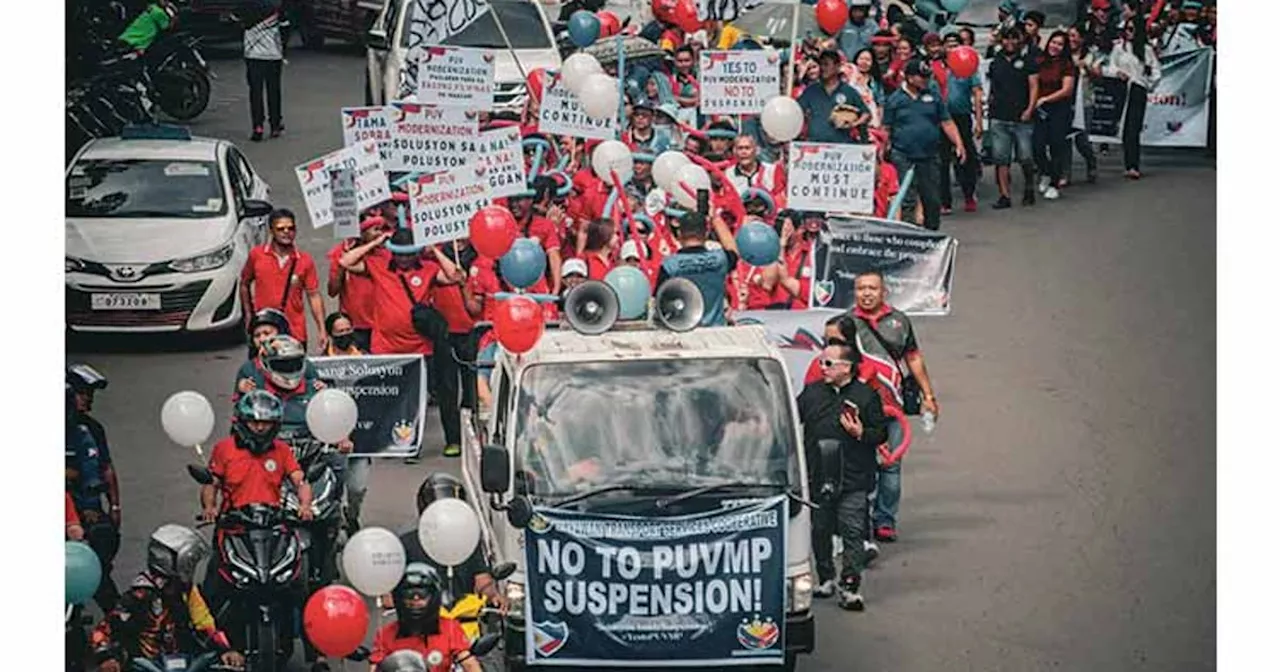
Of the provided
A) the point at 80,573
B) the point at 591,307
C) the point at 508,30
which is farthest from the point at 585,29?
the point at 80,573

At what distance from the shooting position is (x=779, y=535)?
12.0m

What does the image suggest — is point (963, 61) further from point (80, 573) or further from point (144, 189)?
point (80, 573)

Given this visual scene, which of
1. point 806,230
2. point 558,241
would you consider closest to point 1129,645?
point 806,230

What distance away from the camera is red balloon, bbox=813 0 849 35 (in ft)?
74.5

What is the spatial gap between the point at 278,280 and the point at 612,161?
114 inches

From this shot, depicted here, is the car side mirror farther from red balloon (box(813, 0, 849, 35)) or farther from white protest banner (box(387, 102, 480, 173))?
red balloon (box(813, 0, 849, 35))

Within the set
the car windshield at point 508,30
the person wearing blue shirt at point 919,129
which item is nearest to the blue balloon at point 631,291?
the person wearing blue shirt at point 919,129

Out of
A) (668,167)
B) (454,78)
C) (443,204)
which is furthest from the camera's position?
(454,78)

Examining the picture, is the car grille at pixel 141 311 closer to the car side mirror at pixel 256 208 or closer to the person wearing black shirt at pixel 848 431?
the car side mirror at pixel 256 208

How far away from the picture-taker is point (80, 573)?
36.7 feet

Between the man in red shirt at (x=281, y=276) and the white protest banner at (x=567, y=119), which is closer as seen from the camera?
the man in red shirt at (x=281, y=276)

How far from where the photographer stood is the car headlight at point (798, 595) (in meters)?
12.1

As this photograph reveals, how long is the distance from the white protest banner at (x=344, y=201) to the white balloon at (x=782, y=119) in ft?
12.4

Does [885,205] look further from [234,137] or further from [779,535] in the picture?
[234,137]
